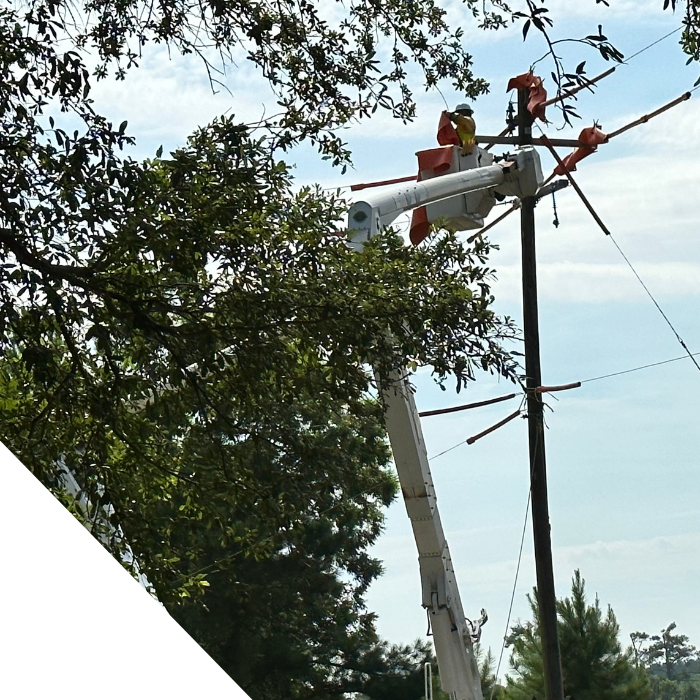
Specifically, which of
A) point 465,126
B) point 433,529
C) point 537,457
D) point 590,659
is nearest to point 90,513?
point 433,529

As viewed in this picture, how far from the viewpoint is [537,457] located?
12.4m

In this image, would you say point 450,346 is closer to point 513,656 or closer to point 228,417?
point 228,417

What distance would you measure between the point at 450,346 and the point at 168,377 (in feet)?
4.89

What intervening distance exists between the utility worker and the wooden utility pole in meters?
1.53

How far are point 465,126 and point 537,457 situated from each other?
4085 mm

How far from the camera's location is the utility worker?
1074 centimetres

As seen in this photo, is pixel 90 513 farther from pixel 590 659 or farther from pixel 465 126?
pixel 590 659

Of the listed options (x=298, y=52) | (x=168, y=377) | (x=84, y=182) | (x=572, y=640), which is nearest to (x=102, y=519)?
(x=168, y=377)

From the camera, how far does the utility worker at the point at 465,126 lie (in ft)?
35.2

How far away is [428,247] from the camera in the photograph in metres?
5.94

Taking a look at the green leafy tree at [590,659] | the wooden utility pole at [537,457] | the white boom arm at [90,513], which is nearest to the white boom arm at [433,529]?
the wooden utility pole at [537,457]

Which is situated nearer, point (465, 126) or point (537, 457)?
point (465, 126)

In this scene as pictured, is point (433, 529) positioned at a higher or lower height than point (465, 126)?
lower

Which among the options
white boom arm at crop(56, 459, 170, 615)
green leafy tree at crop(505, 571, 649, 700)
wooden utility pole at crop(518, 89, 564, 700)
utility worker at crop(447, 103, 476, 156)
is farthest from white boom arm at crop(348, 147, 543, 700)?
green leafy tree at crop(505, 571, 649, 700)
